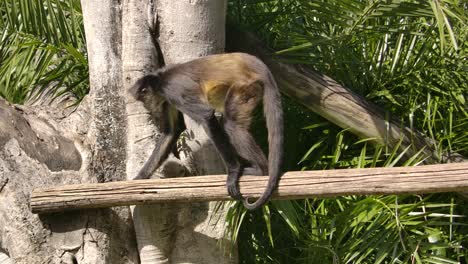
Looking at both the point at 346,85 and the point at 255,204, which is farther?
the point at 346,85

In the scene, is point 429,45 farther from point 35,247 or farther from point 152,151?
point 35,247

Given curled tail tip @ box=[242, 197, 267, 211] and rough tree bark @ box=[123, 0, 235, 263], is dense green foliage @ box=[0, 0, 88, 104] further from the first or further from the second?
curled tail tip @ box=[242, 197, 267, 211]

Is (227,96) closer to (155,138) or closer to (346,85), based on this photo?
(155,138)

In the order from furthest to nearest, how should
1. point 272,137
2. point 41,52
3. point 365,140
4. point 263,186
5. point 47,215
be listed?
point 41,52 → point 365,140 → point 47,215 → point 272,137 → point 263,186

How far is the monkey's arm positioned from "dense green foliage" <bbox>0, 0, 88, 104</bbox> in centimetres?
118

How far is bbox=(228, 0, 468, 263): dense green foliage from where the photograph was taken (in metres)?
4.95

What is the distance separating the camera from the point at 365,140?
524 cm

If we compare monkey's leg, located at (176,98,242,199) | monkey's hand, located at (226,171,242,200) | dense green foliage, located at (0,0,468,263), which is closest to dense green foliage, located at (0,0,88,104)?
dense green foliage, located at (0,0,468,263)

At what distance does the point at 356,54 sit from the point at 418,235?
145 centimetres

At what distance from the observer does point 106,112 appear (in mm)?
4961

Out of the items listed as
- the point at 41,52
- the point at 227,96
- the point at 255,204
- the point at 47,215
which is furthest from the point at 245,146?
the point at 41,52

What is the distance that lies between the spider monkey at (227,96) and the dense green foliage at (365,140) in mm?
489

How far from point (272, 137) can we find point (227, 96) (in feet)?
1.35

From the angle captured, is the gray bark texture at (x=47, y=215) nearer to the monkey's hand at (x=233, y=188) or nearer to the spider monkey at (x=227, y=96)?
the spider monkey at (x=227, y=96)
